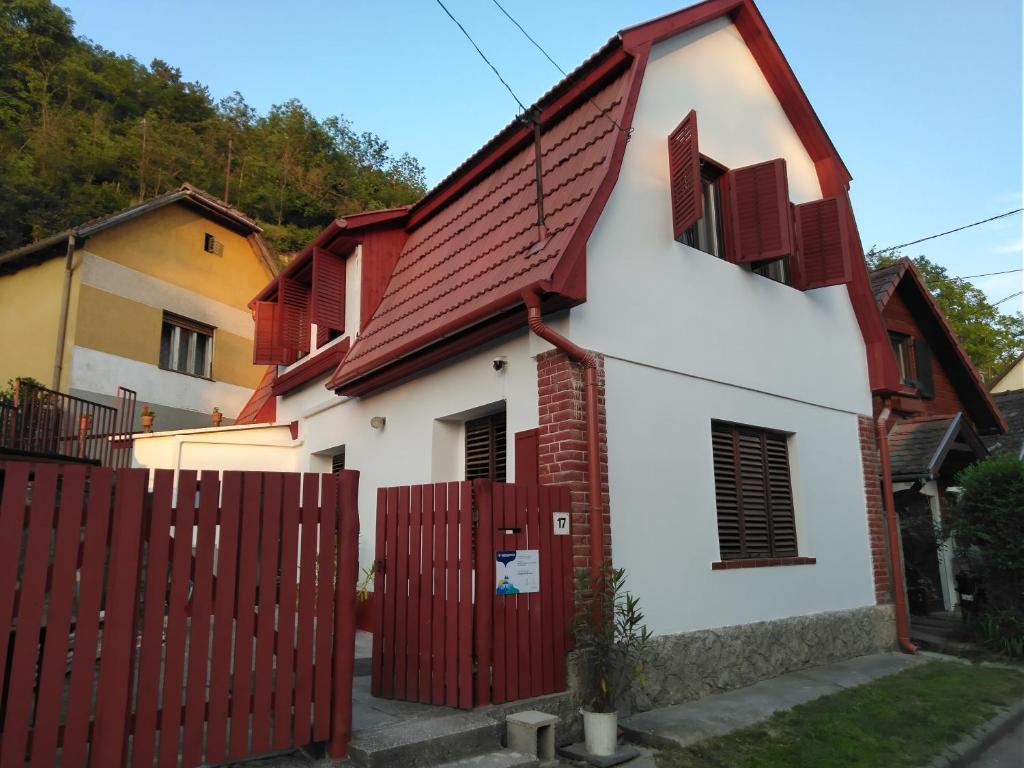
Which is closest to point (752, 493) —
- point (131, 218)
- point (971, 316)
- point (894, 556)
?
point (894, 556)

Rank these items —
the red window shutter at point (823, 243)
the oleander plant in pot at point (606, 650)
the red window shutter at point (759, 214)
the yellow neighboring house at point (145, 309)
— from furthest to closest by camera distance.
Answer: the yellow neighboring house at point (145, 309), the red window shutter at point (823, 243), the red window shutter at point (759, 214), the oleander plant in pot at point (606, 650)

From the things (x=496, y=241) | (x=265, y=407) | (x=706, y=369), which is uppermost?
(x=496, y=241)

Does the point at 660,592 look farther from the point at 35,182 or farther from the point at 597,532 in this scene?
the point at 35,182

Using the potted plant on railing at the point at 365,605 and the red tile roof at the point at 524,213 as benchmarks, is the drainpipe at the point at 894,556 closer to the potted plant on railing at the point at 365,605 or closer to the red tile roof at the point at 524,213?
the red tile roof at the point at 524,213

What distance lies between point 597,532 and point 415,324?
349 cm

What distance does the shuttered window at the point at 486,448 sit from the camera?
24.5ft

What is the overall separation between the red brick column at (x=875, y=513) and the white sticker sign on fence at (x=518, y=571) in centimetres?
608

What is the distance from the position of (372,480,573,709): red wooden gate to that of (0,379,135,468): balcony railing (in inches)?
265

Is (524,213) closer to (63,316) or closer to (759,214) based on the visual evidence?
(759,214)

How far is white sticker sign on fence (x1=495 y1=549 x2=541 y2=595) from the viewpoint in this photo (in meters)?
5.34

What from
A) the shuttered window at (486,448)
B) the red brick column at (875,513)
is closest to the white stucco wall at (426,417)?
the shuttered window at (486,448)

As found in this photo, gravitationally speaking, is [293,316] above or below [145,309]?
below

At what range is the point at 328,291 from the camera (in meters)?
10.8

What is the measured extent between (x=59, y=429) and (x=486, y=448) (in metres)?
8.46
